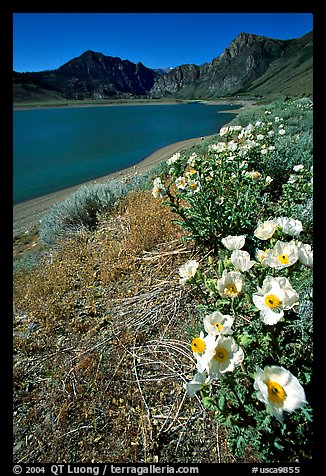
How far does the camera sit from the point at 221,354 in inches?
38.8

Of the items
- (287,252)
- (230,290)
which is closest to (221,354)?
(230,290)

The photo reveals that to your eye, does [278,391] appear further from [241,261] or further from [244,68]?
[244,68]

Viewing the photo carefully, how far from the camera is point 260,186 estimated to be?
2814mm

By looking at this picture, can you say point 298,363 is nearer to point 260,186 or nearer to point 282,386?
point 282,386

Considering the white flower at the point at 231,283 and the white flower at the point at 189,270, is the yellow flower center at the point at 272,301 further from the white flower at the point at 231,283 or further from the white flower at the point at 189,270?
the white flower at the point at 189,270

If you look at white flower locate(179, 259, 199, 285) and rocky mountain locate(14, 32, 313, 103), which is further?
rocky mountain locate(14, 32, 313, 103)

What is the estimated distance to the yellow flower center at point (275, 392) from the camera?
89 cm

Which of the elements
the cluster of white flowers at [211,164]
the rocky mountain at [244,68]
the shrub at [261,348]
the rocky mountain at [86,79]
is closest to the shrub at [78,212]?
the cluster of white flowers at [211,164]

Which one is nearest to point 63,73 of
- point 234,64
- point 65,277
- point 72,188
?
point 234,64

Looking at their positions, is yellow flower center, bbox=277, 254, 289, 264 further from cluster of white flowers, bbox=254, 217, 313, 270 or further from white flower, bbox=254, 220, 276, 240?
white flower, bbox=254, 220, 276, 240

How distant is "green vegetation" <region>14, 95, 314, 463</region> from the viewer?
1.10 m

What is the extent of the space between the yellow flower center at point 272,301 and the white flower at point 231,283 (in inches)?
4.9

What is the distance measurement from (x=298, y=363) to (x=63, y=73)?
11665cm

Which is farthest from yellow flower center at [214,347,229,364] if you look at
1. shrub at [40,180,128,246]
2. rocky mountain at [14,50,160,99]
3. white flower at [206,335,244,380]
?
rocky mountain at [14,50,160,99]
